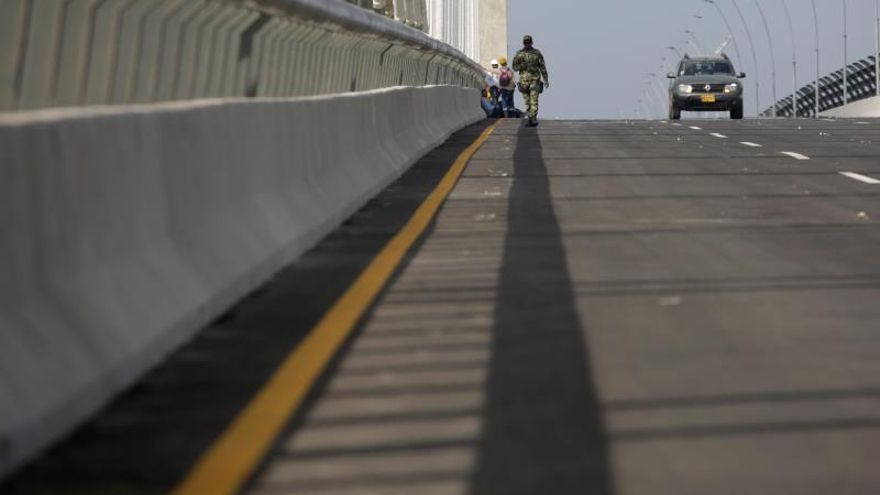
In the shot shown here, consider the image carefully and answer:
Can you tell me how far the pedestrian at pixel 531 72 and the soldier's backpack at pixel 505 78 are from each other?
897 inches

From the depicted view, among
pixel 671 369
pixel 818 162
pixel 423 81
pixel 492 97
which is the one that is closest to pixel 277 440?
pixel 671 369

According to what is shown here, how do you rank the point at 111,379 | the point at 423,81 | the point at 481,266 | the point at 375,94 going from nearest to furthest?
the point at 111,379, the point at 481,266, the point at 375,94, the point at 423,81

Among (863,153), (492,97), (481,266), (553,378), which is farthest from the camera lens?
(492,97)

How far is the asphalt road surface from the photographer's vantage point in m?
6.92

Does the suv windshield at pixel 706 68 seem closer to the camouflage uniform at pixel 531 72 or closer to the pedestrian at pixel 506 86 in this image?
the pedestrian at pixel 506 86

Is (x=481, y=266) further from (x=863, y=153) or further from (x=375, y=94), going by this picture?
(x=863, y=153)

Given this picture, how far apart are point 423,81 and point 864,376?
2736 centimetres

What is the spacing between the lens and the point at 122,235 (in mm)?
9266

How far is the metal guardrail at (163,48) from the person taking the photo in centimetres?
1106

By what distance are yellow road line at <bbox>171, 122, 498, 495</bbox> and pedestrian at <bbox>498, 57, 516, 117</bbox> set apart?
53.0 meters

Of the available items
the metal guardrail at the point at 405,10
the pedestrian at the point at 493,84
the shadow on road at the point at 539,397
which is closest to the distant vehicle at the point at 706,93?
the pedestrian at the point at 493,84

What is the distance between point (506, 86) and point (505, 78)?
Result: 23.5 inches

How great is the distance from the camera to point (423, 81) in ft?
118

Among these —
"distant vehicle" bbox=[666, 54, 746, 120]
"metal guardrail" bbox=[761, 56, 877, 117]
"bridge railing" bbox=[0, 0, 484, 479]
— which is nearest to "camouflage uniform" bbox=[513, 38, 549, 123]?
"distant vehicle" bbox=[666, 54, 746, 120]
